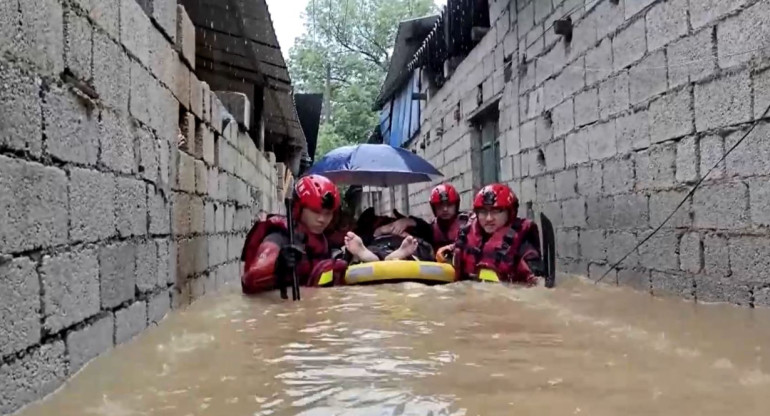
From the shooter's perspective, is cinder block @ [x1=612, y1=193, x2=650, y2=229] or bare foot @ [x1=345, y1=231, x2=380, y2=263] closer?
cinder block @ [x1=612, y1=193, x2=650, y2=229]

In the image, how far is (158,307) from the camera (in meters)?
3.79

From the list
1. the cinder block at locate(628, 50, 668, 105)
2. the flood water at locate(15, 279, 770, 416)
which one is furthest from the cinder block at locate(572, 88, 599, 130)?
the flood water at locate(15, 279, 770, 416)

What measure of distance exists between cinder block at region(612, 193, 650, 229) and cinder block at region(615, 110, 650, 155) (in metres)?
0.35

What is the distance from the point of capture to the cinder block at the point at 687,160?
448cm

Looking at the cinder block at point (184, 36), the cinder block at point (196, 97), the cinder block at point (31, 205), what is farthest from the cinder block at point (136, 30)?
the cinder block at point (196, 97)

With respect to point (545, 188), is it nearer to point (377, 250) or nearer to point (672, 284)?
point (377, 250)

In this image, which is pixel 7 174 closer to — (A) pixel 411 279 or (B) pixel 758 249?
(B) pixel 758 249

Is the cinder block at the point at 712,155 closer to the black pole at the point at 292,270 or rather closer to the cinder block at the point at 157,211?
the black pole at the point at 292,270

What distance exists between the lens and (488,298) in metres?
4.91

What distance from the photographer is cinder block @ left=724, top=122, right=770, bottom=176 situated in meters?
3.79

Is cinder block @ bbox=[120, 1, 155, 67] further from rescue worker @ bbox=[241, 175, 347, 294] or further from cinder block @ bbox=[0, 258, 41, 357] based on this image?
rescue worker @ bbox=[241, 175, 347, 294]

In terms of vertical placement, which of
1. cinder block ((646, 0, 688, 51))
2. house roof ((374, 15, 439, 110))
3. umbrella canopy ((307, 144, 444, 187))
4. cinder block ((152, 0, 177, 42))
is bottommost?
umbrella canopy ((307, 144, 444, 187))

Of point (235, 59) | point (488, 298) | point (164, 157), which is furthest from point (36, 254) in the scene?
point (235, 59)

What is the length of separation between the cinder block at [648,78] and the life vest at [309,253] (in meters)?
2.49
